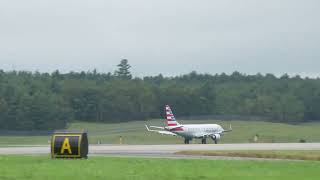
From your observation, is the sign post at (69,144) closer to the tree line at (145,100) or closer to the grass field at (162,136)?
the grass field at (162,136)

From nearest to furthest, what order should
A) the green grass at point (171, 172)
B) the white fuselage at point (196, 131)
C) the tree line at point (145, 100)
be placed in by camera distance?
the green grass at point (171, 172)
the white fuselage at point (196, 131)
the tree line at point (145, 100)

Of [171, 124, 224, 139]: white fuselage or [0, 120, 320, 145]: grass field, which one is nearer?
[171, 124, 224, 139]: white fuselage

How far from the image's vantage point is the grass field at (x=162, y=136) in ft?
322

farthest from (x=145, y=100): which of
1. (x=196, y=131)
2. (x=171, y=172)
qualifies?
(x=171, y=172)

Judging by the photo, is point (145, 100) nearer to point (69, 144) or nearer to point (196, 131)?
point (196, 131)

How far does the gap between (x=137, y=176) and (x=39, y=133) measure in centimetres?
9217

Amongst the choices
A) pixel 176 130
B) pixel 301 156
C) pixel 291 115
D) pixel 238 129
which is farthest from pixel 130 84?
pixel 301 156

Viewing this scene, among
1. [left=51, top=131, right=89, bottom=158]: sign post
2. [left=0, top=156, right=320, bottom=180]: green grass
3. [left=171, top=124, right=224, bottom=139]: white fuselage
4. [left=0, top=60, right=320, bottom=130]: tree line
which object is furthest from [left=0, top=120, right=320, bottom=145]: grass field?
[left=0, top=156, right=320, bottom=180]: green grass

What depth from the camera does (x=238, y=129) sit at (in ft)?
400

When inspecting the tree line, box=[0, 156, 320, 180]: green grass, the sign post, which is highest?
the tree line

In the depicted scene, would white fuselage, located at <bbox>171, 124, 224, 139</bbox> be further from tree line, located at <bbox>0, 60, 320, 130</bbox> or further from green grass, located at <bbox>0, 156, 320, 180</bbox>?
green grass, located at <bbox>0, 156, 320, 180</bbox>

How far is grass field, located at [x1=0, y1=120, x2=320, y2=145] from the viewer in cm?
9806

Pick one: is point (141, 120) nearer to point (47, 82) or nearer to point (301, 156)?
point (47, 82)

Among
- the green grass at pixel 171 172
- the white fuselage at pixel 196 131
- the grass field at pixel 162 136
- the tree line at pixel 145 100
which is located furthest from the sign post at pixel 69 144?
the tree line at pixel 145 100
